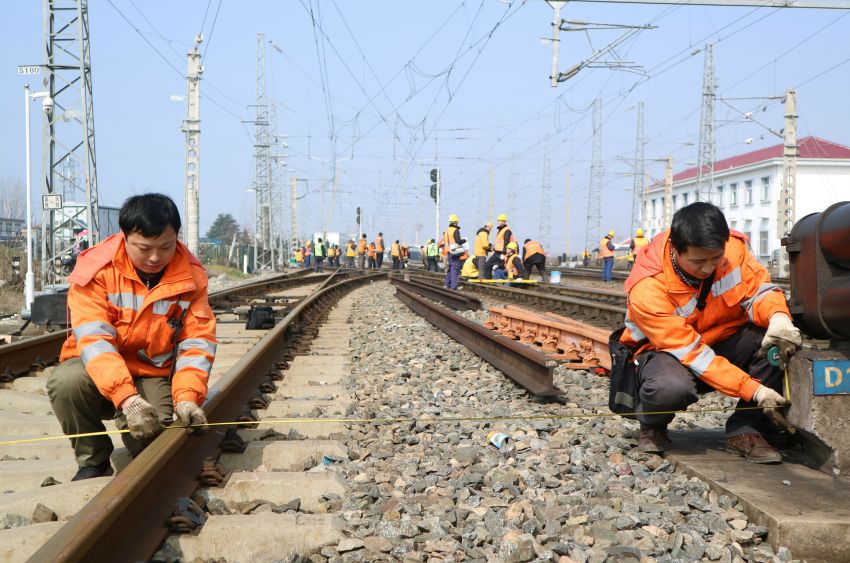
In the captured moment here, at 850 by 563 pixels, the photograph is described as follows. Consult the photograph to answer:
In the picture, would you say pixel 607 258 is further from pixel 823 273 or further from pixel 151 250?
pixel 151 250

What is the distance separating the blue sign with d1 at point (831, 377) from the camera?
350 cm

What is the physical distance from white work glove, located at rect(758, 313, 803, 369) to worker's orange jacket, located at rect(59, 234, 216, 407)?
2467 mm

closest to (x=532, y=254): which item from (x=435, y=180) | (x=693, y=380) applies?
(x=693, y=380)

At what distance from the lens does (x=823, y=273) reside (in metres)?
3.62

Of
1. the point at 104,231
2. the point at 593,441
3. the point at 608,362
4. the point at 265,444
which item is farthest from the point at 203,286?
the point at 104,231

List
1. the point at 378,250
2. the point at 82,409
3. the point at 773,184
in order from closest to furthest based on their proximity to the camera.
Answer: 1. the point at 82,409
2. the point at 378,250
3. the point at 773,184

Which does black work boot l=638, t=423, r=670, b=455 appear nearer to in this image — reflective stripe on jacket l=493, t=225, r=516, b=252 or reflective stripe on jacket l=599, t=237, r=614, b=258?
reflective stripe on jacket l=493, t=225, r=516, b=252

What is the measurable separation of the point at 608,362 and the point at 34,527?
4.92m

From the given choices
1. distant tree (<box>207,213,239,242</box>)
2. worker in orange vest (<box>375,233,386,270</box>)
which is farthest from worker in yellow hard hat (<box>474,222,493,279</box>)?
distant tree (<box>207,213,239,242</box>)

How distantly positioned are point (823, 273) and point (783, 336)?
0.32 meters

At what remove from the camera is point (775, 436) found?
405 cm

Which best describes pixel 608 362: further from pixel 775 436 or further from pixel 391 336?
pixel 391 336

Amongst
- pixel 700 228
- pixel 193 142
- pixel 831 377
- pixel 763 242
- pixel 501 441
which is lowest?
pixel 501 441

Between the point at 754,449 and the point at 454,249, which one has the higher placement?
the point at 454,249
